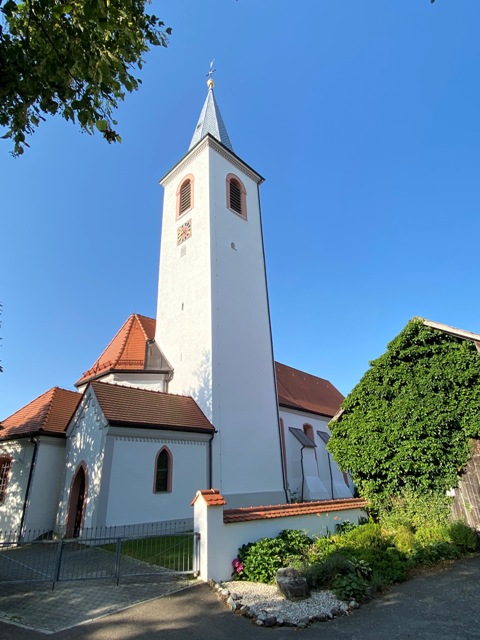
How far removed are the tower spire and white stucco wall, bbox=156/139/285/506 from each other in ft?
13.3

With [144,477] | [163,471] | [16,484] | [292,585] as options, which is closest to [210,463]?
[163,471]

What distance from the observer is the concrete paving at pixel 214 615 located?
5.36 meters

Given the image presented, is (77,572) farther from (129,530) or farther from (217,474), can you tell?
(217,474)

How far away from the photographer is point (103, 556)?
401 inches

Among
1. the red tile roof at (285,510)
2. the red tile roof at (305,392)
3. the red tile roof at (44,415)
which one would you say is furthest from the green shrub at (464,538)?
the red tile roof at (305,392)

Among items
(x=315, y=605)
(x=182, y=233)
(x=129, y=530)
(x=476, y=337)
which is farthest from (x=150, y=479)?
(x=182, y=233)

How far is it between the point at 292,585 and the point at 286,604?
304 millimetres

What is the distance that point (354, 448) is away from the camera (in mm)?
12547

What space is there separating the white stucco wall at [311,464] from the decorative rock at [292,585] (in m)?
14.3

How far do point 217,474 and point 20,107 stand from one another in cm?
1386

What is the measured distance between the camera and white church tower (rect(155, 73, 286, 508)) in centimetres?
1683

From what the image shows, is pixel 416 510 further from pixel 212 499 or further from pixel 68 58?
pixel 68 58

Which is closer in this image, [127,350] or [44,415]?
[44,415]

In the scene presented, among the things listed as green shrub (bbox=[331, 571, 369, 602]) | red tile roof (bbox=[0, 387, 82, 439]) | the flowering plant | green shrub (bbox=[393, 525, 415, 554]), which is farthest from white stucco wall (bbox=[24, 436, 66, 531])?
green shrub (bbox=[393, 525, 415, 554])
